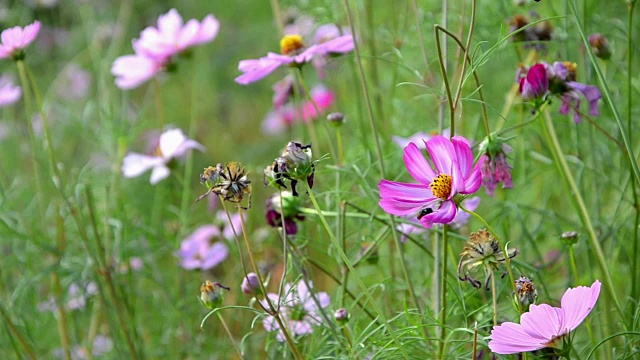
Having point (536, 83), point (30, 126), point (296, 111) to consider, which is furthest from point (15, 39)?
point (296, 111)

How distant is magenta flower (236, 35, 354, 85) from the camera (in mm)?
719

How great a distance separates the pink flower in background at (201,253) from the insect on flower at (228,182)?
418 mm

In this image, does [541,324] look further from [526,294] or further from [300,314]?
[300,314]

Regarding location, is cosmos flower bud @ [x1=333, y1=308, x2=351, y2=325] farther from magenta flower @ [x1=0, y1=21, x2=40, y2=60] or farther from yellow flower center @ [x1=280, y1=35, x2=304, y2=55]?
magenta flower @ [x1=0, y1=21, x2=40, y2=60]

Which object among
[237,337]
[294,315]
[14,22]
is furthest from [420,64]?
[14,22]

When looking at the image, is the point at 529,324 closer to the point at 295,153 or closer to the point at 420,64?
the point at 295,153

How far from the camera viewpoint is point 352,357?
0.60 meters

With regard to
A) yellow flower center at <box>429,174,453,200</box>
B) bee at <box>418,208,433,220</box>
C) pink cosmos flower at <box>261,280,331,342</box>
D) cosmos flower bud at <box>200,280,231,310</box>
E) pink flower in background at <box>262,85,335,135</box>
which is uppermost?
yellow flower center at <box>429,174,453,200</box>

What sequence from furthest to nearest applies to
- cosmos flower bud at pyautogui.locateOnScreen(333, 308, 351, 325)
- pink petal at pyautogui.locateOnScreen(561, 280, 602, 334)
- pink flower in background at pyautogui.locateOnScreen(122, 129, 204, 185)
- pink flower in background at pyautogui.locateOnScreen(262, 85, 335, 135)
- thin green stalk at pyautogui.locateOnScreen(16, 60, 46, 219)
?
pink flower in background at pyautogui.locateOnScreen(262, 85, 335, 135), pink flower in background at pyautogui.locateOnScreen(122, 129, 204, 185), thin green stalk at pyautogui.locateOnScreen(16, 60, 46, 219), cosmos flower bud at pyautogui.locateOnScreen(333, 308, 351, 325), pink petal at pyautogui.locateOnScreen(561, 280, 602, 334)

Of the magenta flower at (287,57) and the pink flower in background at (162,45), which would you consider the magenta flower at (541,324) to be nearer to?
the magenta flower at (287,57)

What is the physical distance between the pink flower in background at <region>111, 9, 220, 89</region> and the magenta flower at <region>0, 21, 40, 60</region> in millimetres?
175

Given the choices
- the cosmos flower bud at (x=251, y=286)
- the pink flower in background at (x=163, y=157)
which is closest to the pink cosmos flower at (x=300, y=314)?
the cosmos flower bud at (x=251, y=286)

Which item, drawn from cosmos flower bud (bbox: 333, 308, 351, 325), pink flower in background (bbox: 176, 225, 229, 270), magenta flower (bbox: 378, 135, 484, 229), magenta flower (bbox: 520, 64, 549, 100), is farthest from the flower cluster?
pink flower in background (bbox: 176, 225, 229, 270)

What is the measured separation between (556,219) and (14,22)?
1.10 meters
